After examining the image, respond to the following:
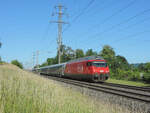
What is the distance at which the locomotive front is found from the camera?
1981 centimetres

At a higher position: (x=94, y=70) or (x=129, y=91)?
(x=94, y=70)

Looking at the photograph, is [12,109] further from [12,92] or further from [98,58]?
[98,58]

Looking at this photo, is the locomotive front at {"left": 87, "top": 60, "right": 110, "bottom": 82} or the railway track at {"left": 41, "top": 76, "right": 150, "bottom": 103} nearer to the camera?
the railway track at {"left": 41, "top": 76, "right": 150, "bottom": 103}

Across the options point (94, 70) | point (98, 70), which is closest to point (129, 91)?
point (94, 70)

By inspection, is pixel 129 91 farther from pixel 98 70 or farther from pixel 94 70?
pixel 98 70

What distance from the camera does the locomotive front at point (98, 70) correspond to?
19.8 metres

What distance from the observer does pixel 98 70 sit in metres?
20.1

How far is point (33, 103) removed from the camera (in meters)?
4.30

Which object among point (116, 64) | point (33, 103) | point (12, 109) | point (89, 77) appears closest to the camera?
point (12, 109)

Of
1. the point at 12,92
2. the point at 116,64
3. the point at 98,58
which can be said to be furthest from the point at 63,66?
the point at 12,92

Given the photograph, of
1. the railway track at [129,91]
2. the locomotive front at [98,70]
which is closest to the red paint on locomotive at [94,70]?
the locomotive front at [98,70]

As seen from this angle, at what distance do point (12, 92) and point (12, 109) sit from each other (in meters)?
1.17

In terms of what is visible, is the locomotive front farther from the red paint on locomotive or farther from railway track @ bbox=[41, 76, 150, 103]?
railway track @ bbox=[41, 76, 150, 103]

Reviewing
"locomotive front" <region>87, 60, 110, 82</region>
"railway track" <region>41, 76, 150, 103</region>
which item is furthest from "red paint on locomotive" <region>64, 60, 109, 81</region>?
"railway track" <region>41, 76, 150, 103</region>
